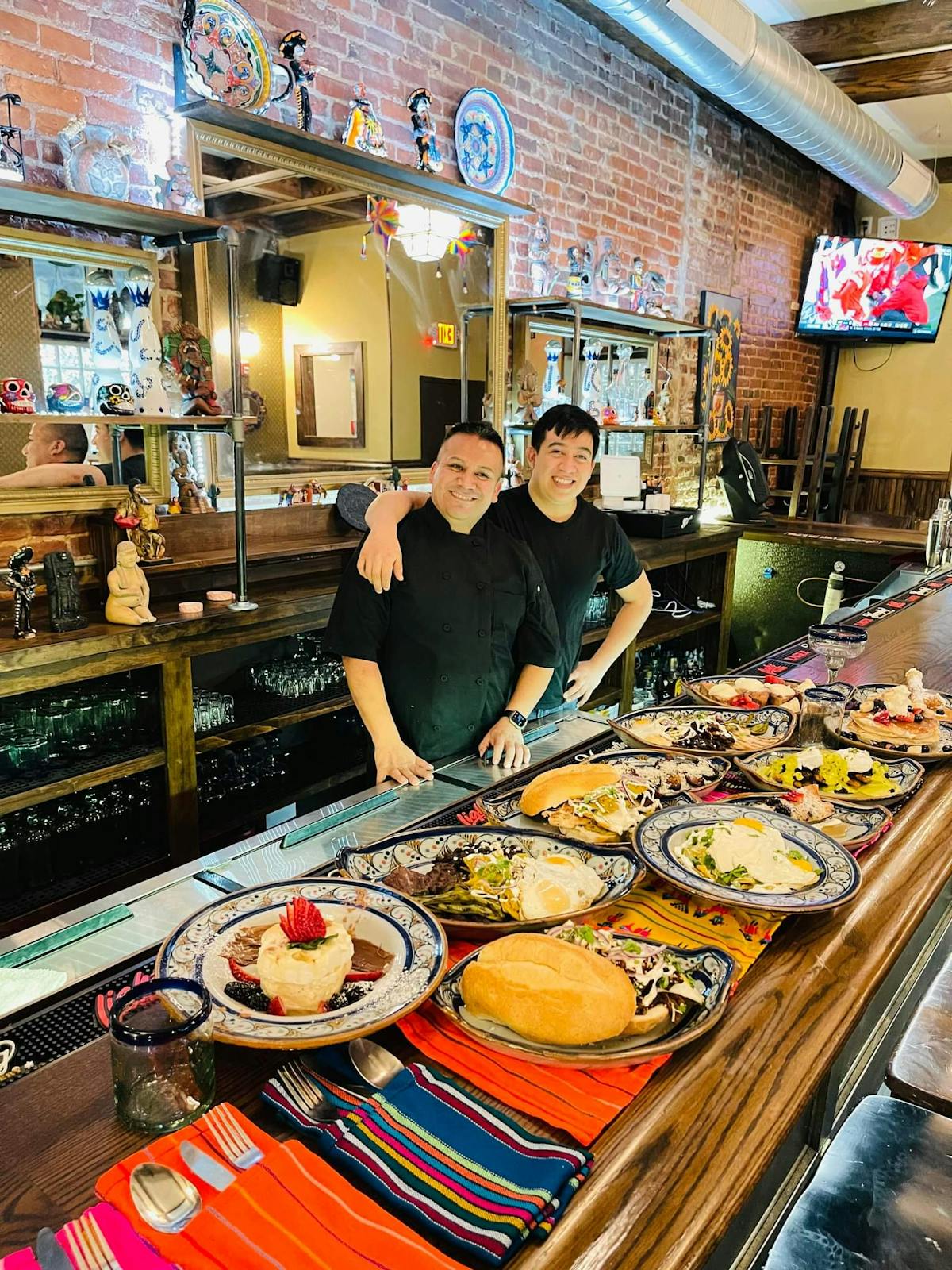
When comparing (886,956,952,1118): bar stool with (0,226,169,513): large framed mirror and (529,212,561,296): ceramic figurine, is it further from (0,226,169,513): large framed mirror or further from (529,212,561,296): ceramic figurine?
(529,212,561,296): ceramic figurine

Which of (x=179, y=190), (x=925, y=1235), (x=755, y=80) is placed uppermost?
(x=755, y=80)

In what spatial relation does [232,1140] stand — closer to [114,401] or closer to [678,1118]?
[678,1118]

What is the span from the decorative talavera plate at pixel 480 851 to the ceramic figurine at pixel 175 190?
2510 millimetres

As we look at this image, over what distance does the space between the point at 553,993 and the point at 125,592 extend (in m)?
2.17

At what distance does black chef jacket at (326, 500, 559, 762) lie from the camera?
216cm

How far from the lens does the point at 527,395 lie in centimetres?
483

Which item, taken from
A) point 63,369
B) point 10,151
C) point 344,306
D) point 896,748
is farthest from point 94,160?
point 896,748

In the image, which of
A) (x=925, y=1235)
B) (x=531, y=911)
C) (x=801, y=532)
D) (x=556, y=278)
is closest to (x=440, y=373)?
(x=556, y=278)

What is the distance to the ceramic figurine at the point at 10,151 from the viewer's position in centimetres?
255

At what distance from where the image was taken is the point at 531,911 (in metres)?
1.15

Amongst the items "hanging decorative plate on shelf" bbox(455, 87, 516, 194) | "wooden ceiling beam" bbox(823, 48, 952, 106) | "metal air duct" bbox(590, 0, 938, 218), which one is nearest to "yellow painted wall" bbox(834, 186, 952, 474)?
"metal air duct" bbox(590, 0, 938, 218)

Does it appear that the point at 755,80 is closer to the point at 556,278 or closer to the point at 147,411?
the point at 556,278

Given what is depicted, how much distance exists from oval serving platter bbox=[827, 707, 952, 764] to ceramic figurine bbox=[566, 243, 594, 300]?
3707 mm

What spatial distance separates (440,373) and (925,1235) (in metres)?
3.98
